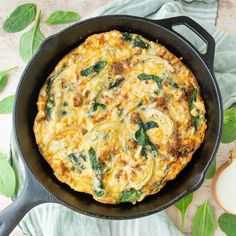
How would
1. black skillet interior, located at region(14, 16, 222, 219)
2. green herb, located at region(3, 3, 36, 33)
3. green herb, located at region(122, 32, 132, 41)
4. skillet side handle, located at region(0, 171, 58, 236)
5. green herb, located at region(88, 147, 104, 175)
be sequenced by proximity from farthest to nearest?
green herb, located at region(3, 3, 36, 33), green herb, located at region(122, 32, 132, 41), black skillet interior, located at region(14, 16, 222, 219), green herb, located at region(88, 147, 104, 175), skillet side handle, located at region(0, 171, 58, 236)

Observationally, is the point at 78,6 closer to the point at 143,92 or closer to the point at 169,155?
the point at 143,92

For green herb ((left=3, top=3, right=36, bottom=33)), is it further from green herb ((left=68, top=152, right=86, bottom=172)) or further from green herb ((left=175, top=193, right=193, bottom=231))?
green herb ((left=175, top=193, right=193, bottom=231))

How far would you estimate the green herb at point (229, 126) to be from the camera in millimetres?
3770

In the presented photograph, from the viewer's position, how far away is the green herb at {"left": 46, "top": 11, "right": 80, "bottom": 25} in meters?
3.94

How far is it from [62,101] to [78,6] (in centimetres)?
102

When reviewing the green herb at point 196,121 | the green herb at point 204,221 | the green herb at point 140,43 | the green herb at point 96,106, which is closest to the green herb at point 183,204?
the green herb at point 204,221

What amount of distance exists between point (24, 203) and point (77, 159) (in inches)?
18.0

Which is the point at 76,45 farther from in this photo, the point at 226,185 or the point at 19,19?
the point at 226,185

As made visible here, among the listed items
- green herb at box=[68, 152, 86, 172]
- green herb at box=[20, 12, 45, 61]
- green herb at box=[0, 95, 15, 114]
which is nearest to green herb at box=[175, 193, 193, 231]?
green herb at box=[68, 152, 86, 172]

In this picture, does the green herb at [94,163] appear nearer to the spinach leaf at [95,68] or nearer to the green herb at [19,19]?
the spinach leaf at [95,68]

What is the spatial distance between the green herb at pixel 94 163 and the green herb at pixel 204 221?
98 centimetres

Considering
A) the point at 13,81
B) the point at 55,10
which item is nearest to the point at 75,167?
the point at 13,81

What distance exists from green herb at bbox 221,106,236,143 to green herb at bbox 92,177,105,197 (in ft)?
3.53

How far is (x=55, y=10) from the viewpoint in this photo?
4.03 meters
